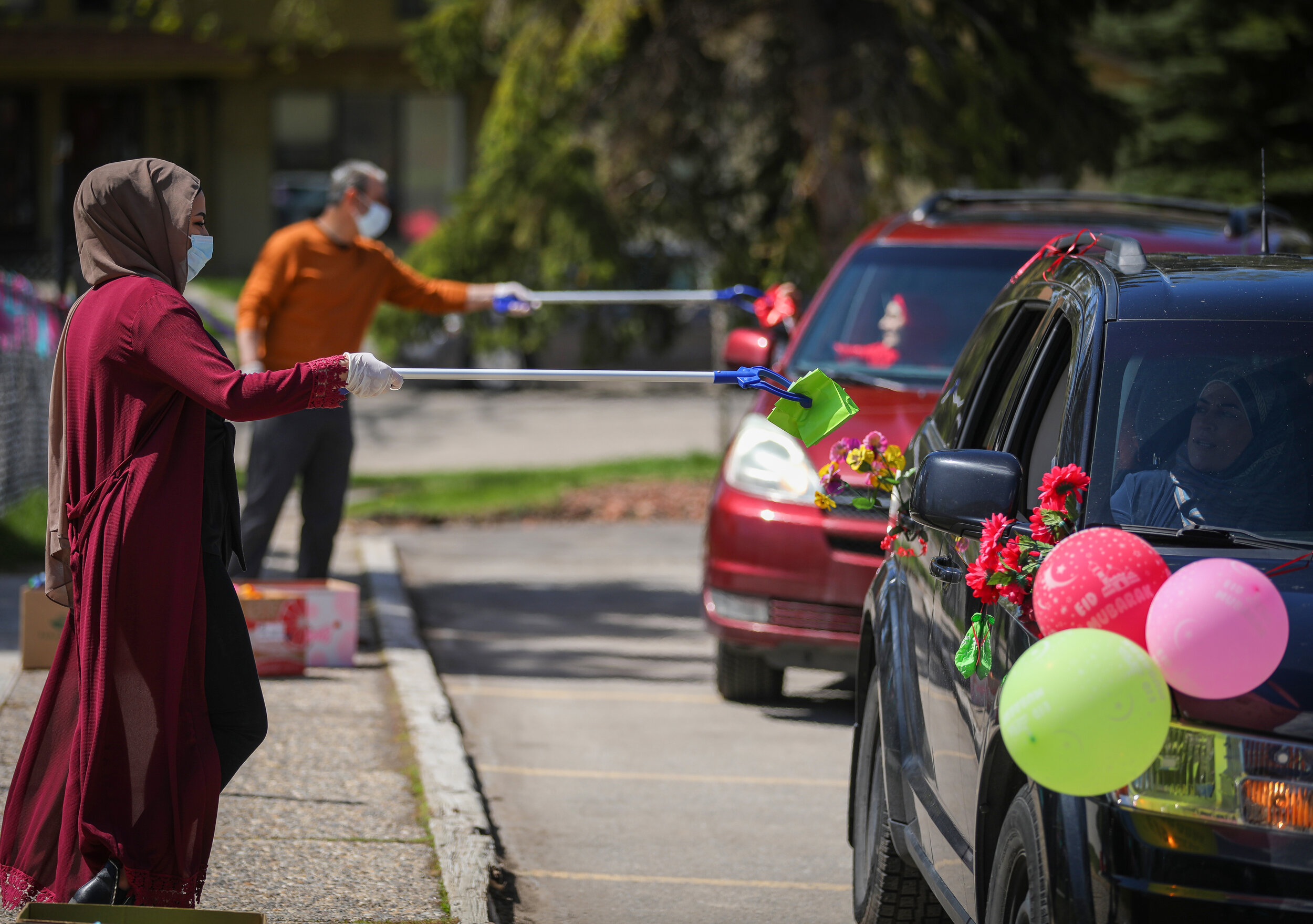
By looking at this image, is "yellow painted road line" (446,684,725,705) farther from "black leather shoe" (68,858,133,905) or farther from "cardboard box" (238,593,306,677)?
"black leather shoe" (68,858,133,905)

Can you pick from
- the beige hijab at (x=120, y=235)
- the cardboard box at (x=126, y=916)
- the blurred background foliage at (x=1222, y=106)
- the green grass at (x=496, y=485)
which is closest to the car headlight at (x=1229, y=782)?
the cardboard box at (x=126, y=916)

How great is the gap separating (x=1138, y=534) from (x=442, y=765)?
10.4 feet

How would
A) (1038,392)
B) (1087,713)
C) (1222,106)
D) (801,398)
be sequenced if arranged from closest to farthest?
(1087,713) < (1038,392) < (801,398) < (1222,106)

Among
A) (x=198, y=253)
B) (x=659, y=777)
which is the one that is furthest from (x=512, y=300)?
(x=198, y=253)

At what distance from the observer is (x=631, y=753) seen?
6582mm

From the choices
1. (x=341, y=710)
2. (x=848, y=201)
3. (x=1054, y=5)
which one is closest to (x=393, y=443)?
(x=848, y=201)

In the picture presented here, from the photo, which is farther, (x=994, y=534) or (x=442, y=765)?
(x=442, y=765)

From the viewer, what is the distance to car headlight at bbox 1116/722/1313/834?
2.54m

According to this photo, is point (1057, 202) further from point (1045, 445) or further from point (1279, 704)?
point (1279, 704)

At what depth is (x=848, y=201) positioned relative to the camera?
1502 centimetres

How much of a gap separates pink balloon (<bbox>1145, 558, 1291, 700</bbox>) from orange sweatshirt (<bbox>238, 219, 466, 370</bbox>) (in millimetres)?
5356

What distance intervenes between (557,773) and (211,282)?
77.9 feet

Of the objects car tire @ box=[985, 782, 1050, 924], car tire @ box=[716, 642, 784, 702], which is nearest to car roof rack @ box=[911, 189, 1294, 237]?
car tire @ box=[716, 642, 784, 702]

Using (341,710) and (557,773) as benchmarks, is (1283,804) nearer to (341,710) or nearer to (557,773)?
(557,773)
